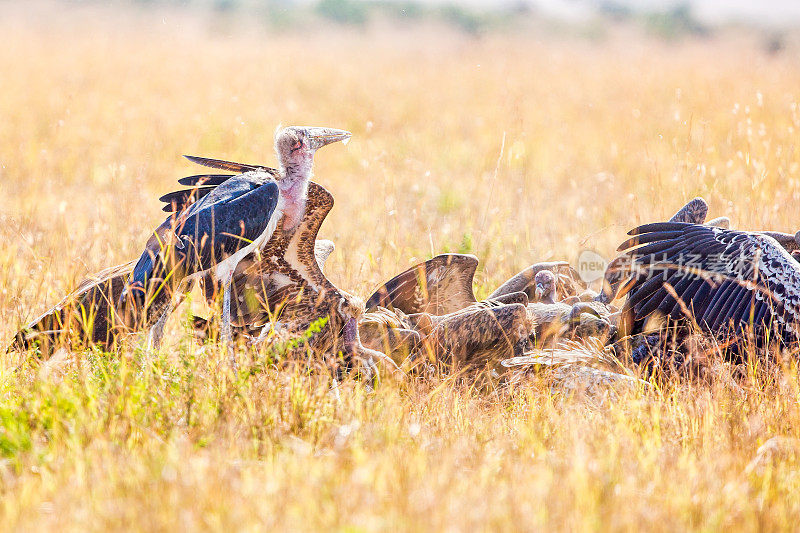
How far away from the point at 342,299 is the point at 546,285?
1.40m

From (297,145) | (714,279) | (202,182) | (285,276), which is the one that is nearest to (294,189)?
(297,145)

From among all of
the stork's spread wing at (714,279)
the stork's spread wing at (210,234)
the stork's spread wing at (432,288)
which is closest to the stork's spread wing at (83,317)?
the stork's spread wing at (210,234)

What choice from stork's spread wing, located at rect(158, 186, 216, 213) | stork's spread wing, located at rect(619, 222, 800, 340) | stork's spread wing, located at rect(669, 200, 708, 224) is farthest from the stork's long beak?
stork's spread wing, located at rect(669, 200, 708, 224)

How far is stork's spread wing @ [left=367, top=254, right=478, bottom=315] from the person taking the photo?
515 cm

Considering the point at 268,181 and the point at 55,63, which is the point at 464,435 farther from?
the point at 55,63

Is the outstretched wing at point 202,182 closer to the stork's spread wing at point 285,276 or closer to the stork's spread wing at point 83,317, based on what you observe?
the stork's spread wing at point 285,276

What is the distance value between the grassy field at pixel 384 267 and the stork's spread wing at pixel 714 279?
0.50 metres

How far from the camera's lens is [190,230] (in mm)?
4230

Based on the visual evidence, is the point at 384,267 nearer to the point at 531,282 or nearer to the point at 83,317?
the point at 531,282

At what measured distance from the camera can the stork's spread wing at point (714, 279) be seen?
4.54 meters

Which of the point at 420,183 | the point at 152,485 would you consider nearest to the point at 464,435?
the point at 152,485

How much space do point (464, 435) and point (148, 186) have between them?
726 cm

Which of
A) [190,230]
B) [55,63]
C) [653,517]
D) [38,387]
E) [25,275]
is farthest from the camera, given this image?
[55,63]

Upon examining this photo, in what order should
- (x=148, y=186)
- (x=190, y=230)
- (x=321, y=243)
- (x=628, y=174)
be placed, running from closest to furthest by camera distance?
(x=190, y=230)
(x=321, y=243)
(x=148, y=186)
(x=628, y=174)
